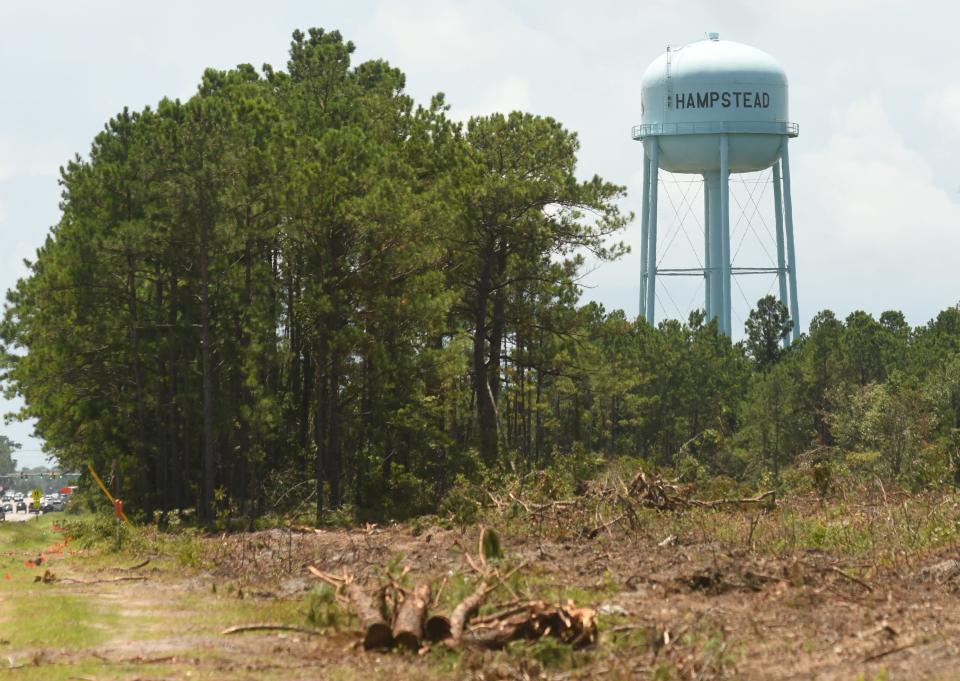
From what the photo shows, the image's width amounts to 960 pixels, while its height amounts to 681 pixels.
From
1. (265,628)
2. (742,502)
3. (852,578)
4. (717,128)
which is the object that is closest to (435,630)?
(265,628)

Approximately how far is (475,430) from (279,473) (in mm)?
5937

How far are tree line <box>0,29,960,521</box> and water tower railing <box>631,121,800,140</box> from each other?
3033 centimetres

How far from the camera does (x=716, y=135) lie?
2980 inches

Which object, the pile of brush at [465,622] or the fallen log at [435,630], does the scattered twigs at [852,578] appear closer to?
the pile of brush at [465,622]

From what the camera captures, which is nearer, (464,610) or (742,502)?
(464,610)

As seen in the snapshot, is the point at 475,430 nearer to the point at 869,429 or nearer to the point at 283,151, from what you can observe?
the point at 283,151

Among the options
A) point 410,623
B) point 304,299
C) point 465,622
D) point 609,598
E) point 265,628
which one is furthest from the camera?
point 304,299

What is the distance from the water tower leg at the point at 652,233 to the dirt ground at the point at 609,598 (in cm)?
4775

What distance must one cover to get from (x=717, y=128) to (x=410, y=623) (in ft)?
199

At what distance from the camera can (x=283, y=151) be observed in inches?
1443

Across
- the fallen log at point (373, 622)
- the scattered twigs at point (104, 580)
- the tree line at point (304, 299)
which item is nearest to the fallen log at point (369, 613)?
the fallen log at point (373, 622)

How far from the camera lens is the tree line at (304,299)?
3622cm

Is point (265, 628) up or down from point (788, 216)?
down

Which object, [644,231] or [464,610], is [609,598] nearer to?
[464,610]
